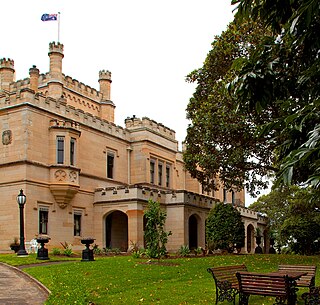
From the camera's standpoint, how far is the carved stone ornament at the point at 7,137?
29.2 m

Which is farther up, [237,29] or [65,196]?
[237,29]

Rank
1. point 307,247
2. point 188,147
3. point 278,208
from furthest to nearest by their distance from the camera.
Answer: point 278,208, point 307,247, point 188,147

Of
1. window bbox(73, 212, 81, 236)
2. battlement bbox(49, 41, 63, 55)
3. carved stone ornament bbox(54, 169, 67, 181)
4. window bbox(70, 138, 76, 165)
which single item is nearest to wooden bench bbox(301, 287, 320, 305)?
carved stone ornament bbox(54, 169, 67, 181)

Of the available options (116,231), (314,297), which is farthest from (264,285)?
(116,231)

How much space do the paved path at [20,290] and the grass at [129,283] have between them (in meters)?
0.26

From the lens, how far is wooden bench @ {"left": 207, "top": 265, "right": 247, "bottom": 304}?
10.4 metres

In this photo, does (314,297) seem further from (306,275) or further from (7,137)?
(7,137)

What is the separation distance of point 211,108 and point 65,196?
11.7 m

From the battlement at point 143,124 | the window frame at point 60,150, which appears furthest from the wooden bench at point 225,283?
the battlement at point 143,124

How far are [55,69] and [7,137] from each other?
30.3 ft

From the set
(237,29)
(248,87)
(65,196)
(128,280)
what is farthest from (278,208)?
(248,87)

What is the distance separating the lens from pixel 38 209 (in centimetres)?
2866

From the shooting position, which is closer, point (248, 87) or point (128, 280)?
point (248, 87)

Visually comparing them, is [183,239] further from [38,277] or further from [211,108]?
[38,277]
